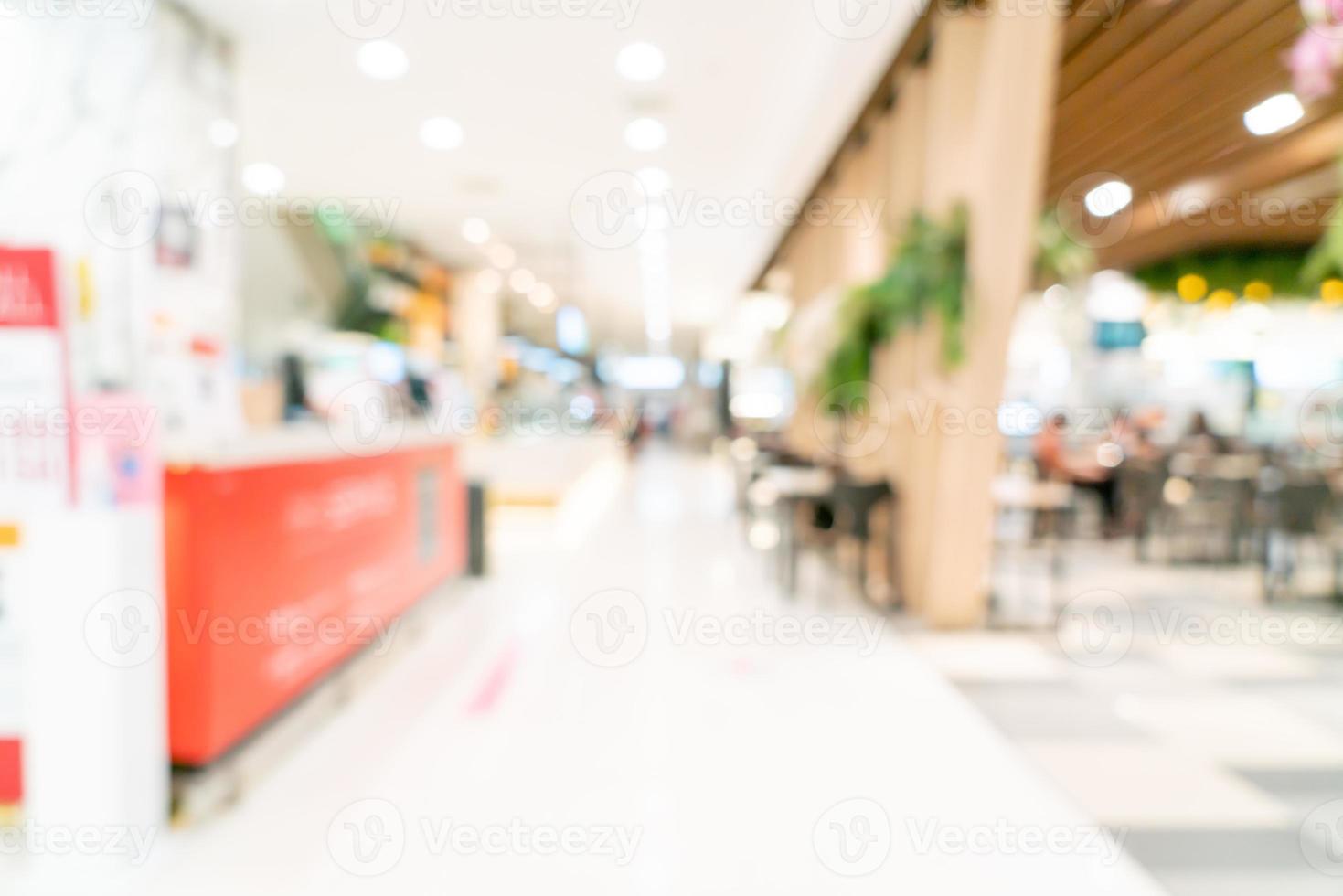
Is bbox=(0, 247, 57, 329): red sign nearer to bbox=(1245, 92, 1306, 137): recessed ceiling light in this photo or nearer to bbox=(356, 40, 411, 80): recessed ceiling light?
bbox=(356, 40, 411, 80): recessed ceiling light

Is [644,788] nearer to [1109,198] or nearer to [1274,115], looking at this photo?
[1274,115]

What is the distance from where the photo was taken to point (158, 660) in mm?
2121

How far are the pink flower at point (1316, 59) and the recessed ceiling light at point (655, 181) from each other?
6.38 meters

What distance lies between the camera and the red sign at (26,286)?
6.75ft

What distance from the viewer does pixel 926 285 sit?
4113 millimetres

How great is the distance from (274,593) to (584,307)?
616 inches

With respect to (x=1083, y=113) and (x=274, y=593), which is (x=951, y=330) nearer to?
(x=1083, y=113)

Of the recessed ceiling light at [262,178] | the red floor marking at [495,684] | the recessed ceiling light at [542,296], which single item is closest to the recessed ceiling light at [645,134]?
the recessed ceiling light at [262,178]

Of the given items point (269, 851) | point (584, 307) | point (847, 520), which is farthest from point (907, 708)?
point (584, 307)

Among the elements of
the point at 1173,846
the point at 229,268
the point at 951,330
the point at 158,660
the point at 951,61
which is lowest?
the point at 1173,846

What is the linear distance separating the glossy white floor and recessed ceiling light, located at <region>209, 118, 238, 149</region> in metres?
3.45

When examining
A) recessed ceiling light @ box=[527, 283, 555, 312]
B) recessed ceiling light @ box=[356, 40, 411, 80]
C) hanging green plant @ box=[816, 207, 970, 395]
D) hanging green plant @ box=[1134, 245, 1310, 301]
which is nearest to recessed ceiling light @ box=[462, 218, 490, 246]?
recessed ceiling light @ box=[527, 283, 555, 312]

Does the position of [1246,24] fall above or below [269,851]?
above

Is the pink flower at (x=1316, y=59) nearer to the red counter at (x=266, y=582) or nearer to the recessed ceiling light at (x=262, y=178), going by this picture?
the red counter at (x=266, y=582)
